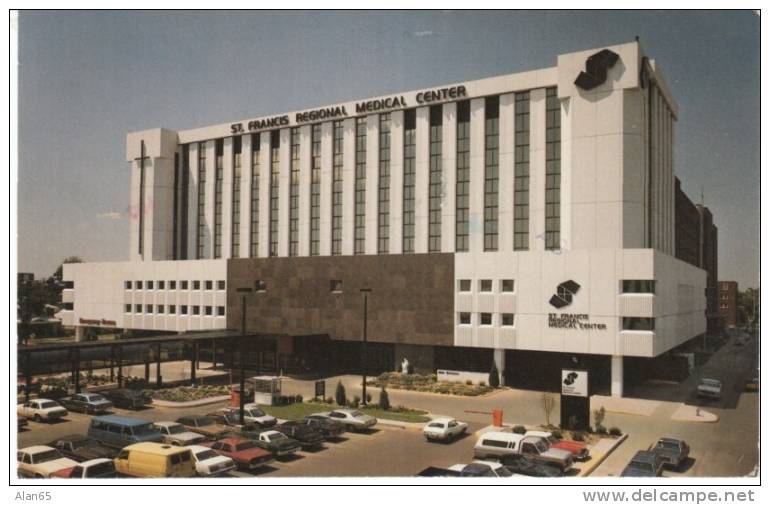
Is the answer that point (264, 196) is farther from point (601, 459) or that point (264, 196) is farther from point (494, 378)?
point (601, 459)

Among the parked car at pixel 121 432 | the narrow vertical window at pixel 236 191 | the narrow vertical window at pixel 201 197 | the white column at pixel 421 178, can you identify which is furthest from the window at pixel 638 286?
the narrow vertical window at pixel 201 197

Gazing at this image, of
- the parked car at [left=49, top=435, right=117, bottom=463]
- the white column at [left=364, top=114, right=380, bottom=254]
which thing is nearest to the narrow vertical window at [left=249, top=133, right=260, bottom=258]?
the white column at [left=364, top=114, right=380, bottom=254]

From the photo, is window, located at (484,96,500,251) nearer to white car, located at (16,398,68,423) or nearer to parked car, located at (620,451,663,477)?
parked car, located at (620,451,663,477)

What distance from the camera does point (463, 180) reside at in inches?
2594

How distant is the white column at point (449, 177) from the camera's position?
216 feet

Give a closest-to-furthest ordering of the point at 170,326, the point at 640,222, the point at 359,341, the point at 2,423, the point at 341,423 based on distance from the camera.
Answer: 1. the point at 2,423
2. the point at 341,423
3. the point at 640,222
4. the point at 359,341
5. the point at 170,326

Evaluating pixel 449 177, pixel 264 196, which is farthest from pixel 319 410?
pixel 264 196

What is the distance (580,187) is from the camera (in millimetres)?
56719

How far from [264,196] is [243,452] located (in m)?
51.8

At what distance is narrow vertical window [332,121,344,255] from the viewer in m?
73.4

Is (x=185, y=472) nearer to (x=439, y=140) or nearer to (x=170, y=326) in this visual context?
(x=439, y=140)

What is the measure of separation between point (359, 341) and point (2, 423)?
126 ft

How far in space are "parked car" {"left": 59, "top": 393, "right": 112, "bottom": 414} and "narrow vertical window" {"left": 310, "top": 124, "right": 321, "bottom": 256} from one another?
33.9 m
